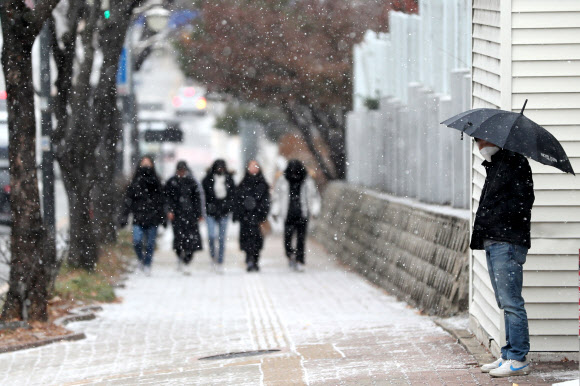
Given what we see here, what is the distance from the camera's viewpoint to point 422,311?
11797mm

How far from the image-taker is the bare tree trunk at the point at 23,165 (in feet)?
33.8

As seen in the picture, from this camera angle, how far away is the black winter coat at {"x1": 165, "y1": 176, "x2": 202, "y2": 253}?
58.3ft

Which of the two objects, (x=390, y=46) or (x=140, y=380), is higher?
(x=390, y=46)

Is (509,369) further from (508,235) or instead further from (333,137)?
(333,137)

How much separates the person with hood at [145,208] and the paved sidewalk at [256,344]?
259cm

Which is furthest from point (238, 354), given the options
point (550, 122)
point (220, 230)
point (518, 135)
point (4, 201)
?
point (4, 201)

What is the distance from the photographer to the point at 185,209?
703 inches

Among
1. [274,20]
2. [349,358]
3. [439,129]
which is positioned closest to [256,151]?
[274,20]

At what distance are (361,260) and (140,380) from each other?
9507 mm

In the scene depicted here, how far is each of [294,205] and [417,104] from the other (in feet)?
10.4

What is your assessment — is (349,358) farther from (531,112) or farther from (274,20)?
(274,20)

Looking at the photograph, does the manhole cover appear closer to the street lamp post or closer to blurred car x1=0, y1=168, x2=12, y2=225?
the street lamp post

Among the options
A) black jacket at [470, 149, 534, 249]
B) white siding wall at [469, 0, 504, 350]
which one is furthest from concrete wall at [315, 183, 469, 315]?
black jacket at [470, 149, 534, 249]

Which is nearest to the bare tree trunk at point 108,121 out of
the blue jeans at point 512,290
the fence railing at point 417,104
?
the fence railing at point 417,104
